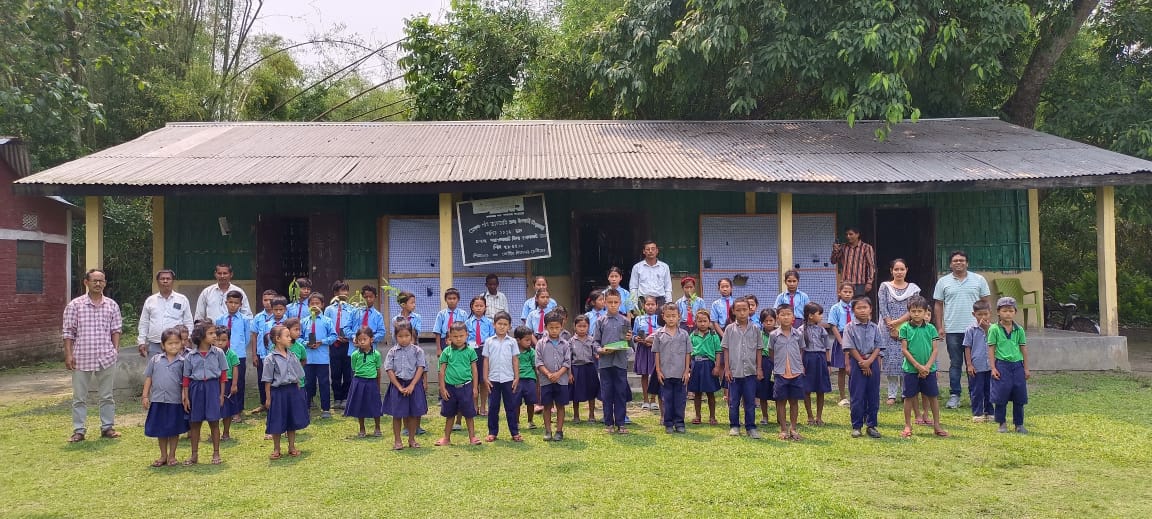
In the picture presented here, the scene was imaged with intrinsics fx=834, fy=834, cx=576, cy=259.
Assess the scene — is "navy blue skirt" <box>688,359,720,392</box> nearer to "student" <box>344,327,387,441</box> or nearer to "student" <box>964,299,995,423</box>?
"student" <box>964,299,995,423</box>

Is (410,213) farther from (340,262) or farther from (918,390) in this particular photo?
(918,390)

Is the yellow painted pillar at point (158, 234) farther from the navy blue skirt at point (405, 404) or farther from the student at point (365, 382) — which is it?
the navy blue skirt at point (405, 404)

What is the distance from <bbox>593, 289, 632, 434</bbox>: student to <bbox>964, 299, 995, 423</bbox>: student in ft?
9.82

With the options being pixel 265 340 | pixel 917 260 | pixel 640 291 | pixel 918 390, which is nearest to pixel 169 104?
pixel 265 340

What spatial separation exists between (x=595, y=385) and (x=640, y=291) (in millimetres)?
1823

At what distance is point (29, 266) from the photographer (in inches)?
540

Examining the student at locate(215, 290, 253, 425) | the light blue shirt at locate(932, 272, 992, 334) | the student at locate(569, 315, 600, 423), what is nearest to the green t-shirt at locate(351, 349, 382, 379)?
the student at locate(215, 290, 253, 425)

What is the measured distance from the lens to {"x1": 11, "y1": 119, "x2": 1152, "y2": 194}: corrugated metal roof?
374 inches

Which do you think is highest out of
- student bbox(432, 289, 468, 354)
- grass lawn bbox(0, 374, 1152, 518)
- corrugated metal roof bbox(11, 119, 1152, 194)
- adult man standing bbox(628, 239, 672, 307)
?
corrugated metal roof bbox(11, 119, 1152, 194)

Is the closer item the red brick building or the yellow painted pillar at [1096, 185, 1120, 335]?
the yellow painted pillar at [1096, 185, 1120, 335]

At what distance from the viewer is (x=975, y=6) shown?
40.0 feet

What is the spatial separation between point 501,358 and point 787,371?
2362 millimetres

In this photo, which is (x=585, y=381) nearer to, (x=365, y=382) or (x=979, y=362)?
(x=365, y=382)

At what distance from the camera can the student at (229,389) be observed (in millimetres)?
6871
